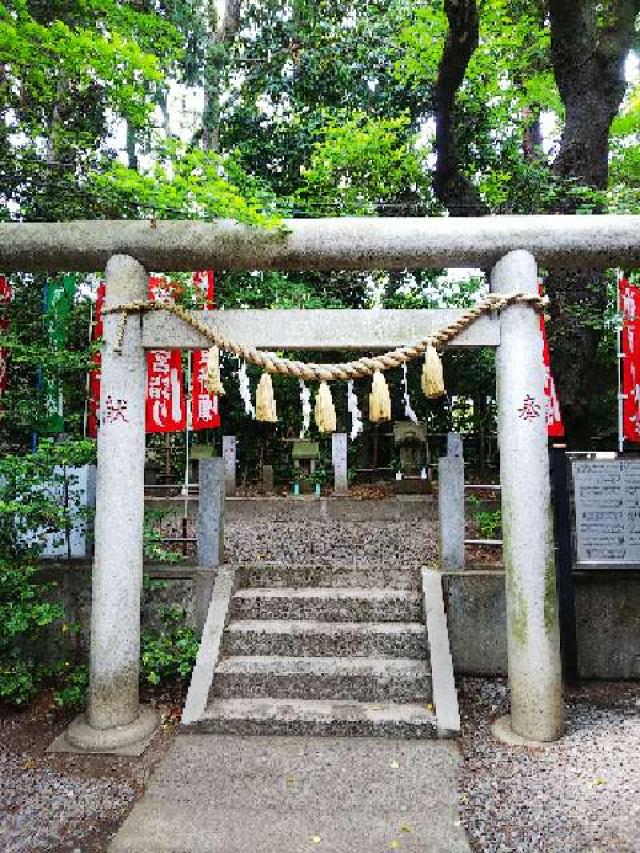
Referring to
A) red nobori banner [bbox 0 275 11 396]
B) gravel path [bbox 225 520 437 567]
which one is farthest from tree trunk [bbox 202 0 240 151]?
gravel path [bbox 225 520 437 567]

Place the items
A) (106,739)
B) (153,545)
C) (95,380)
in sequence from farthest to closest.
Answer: (95,380) < (153,545) < (106,739)

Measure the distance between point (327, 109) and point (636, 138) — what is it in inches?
304

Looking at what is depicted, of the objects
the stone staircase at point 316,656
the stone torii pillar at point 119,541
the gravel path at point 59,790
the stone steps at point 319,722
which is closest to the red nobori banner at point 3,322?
the stone torii pillar at point 119,541

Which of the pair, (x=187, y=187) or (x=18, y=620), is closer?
(x=187, y=187)

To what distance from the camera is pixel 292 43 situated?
14961mm

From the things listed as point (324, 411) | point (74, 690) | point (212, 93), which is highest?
point (212, 93)

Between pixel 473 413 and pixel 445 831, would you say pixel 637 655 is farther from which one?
pixel 473 413

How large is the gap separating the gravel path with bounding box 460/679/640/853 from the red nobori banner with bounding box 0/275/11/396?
635cm

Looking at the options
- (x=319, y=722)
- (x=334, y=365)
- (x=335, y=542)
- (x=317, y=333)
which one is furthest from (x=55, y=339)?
(x=335, y=542)

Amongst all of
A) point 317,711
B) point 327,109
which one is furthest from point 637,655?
point 327,109

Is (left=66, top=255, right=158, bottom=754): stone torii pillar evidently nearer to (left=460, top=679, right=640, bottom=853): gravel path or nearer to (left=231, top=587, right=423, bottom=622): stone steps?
(left=231, top=587, right=423, bottom=622): stone steps

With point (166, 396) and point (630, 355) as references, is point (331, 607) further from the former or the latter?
point (630, 355)

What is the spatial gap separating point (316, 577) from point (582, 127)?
8.93m

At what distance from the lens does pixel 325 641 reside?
627 cm
